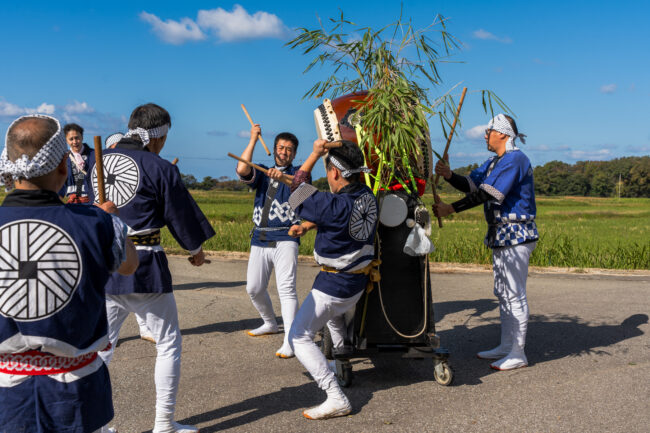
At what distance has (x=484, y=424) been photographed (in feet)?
12.9

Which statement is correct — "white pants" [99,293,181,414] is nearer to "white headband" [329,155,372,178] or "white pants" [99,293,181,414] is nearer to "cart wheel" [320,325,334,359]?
"white headband" [329,155,372,178]

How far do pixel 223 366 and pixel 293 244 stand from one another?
1.34 m

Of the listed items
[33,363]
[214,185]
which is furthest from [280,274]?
[214,185]

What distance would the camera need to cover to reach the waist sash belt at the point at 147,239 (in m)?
3.60

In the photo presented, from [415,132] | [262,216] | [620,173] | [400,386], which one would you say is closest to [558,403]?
[400,386]

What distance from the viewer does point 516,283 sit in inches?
203

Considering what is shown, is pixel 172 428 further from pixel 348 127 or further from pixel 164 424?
pixel 348 127

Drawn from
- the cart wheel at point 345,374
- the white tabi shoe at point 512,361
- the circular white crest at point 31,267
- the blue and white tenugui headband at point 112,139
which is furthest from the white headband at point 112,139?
the white tabi shoe at point 512,361

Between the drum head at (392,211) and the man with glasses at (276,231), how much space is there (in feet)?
4.15

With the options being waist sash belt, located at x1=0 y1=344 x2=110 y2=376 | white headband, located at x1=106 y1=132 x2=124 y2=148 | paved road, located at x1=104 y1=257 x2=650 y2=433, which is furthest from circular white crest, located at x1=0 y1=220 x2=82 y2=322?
white headband, located at x1=106 y1=132 x2=124 y2=148

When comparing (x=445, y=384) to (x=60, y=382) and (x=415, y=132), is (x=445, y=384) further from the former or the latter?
(x=60, y=382)

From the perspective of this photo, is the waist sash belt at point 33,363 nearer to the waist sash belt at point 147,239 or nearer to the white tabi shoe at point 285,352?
the waist sash belt at point 147,239

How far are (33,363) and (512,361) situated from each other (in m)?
4.09

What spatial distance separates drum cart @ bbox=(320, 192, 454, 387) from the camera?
468cm
